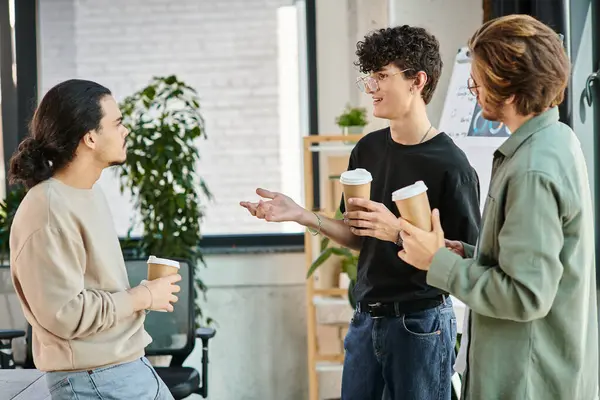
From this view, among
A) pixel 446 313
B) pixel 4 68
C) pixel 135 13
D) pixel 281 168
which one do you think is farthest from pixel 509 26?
pixel 4 68

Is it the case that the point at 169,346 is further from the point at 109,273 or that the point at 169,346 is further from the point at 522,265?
the point at 522,265

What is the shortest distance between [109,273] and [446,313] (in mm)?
859

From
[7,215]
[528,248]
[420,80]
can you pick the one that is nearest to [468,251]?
[528,248]

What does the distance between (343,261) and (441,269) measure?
2.57 m

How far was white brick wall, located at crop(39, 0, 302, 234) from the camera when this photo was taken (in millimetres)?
4406

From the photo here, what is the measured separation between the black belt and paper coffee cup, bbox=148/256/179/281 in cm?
53

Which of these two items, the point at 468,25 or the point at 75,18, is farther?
the point at 75,18

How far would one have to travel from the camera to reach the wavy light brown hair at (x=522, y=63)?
136 cm

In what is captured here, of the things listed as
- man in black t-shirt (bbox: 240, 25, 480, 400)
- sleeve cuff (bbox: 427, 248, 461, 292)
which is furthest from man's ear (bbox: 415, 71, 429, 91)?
sleeve cuff (bbox: 427, 248, 461, 292)

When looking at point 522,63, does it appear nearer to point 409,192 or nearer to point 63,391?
point 409,192

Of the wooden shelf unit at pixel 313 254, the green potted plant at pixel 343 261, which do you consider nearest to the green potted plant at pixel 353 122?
the wooden shelf unit at pixel 313 254

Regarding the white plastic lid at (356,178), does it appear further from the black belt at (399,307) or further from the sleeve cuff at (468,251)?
the black belt at (399,307)

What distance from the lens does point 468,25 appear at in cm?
393

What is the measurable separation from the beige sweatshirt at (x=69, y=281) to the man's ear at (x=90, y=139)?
11 centimetres
